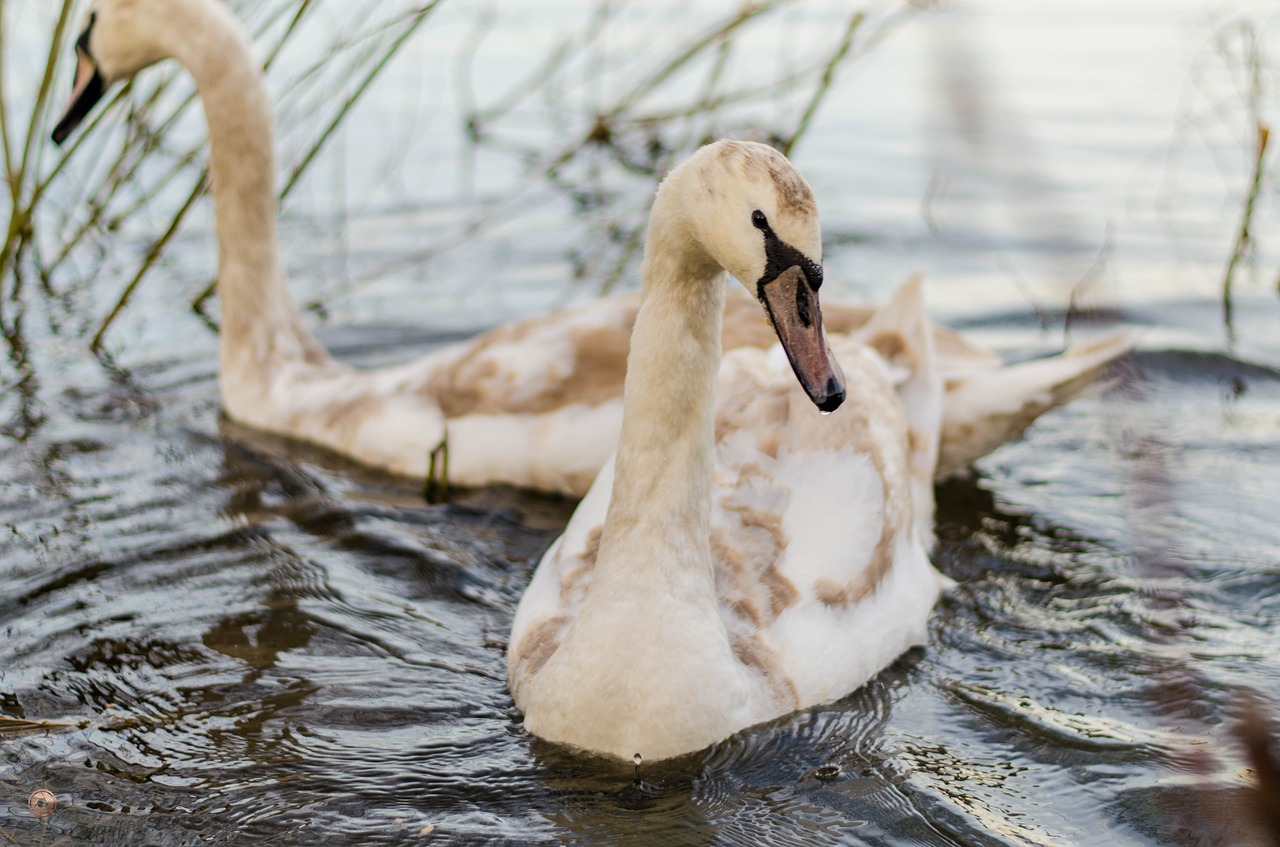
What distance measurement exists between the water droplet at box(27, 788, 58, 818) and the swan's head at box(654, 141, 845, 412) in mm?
1858

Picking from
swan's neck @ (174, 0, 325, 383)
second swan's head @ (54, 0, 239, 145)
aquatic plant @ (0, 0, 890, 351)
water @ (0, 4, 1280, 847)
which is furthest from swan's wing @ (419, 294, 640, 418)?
second swan's head @ (54, 0, 239, 145)

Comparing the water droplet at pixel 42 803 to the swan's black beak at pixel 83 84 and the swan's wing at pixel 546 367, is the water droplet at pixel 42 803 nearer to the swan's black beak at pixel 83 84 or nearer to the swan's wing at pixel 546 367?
the swan's wing at pixel 546 367

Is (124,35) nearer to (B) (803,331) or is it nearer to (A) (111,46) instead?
(A) (111,46)

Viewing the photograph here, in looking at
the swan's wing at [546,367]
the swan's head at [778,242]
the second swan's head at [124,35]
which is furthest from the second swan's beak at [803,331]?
the second swan's head at [124,35]

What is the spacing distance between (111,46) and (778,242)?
390 cm

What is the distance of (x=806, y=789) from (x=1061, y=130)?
8605mm

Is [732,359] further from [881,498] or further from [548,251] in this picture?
[548,251]

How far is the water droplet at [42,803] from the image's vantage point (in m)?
3.27

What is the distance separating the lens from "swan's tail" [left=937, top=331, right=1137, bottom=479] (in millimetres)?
5195

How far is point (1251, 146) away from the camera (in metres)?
9.48

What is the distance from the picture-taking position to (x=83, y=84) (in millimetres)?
5988

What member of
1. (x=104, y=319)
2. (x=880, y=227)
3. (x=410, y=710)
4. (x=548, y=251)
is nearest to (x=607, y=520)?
(x=410, y=710)

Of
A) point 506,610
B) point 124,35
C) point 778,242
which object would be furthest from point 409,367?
point 778,242

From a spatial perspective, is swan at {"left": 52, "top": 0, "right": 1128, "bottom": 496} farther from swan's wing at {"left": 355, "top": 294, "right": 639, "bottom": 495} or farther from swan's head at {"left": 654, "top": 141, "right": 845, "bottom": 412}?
swan's head at {"left": 654, "top": 141, "right": 845, "bottom": 412}
